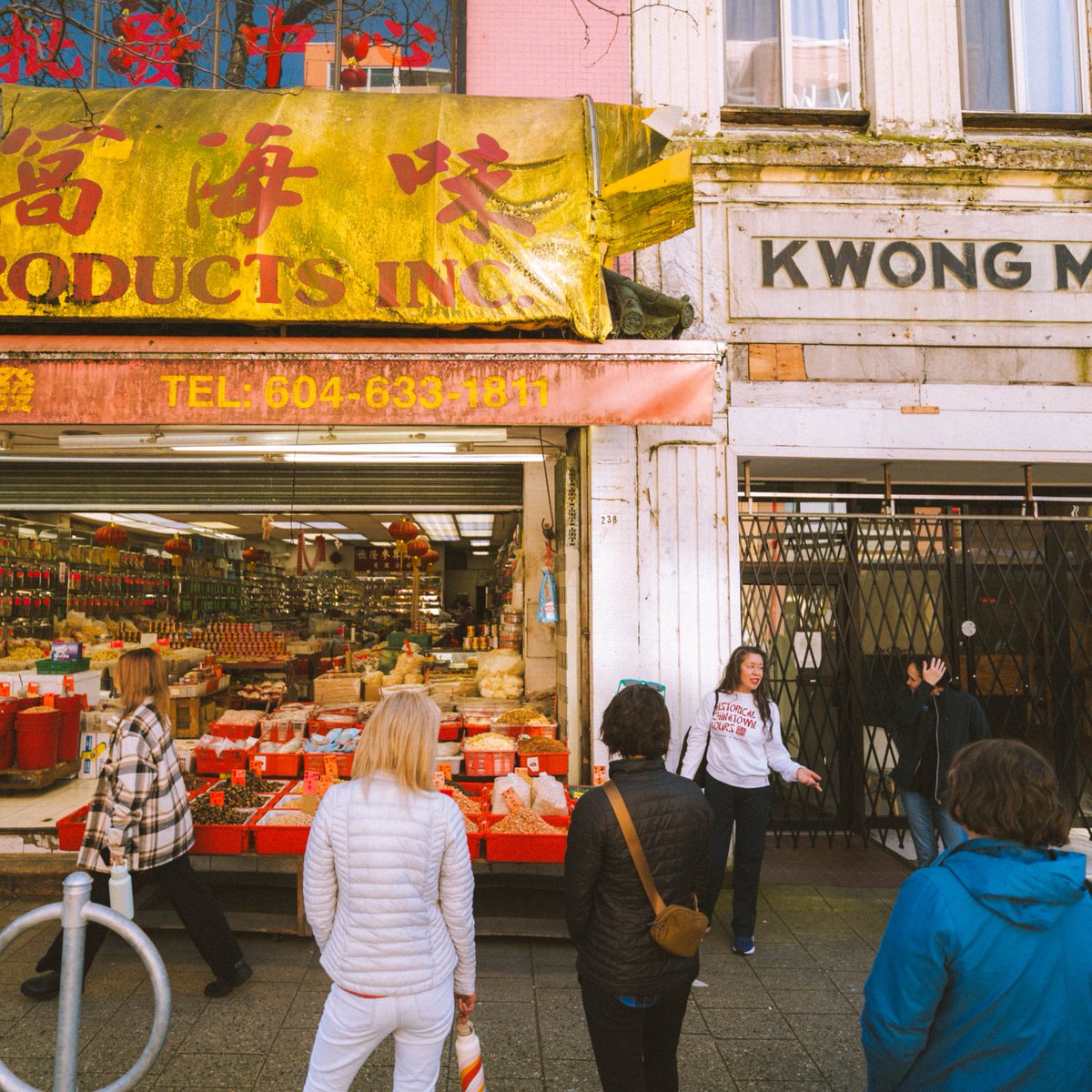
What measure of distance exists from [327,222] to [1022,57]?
6.51m

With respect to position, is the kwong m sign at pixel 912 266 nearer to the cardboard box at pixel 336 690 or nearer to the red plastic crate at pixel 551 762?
the red plastic crate at pixel 551 762

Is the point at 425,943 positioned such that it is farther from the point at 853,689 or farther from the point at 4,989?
the point at 853,689

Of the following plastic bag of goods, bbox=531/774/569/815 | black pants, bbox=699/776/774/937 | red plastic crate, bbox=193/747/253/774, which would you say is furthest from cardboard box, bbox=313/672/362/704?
black pants, bbox=699/776/774/937

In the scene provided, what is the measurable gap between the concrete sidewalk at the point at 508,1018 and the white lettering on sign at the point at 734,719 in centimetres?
141

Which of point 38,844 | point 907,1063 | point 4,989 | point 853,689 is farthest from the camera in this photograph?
point 853,689

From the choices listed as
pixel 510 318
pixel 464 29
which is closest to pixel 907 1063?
pixel 510 318

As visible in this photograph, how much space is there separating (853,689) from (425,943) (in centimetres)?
541

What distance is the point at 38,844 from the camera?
561 centimetres

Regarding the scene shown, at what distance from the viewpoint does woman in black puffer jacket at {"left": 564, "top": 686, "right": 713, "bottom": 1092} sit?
276 centimetres

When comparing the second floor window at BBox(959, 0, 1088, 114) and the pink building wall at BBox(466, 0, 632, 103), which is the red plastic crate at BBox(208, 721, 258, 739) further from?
the second floor window at BBox(959, 0, 1088, 114)

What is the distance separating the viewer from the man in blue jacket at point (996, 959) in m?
1.94

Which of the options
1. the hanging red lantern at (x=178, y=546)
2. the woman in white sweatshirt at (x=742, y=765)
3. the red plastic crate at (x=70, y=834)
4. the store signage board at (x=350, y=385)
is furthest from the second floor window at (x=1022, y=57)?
the hanging red lantern at (x=178, y=546)

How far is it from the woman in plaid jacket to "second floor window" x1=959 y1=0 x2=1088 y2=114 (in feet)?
27.1

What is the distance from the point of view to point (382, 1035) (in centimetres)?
265
